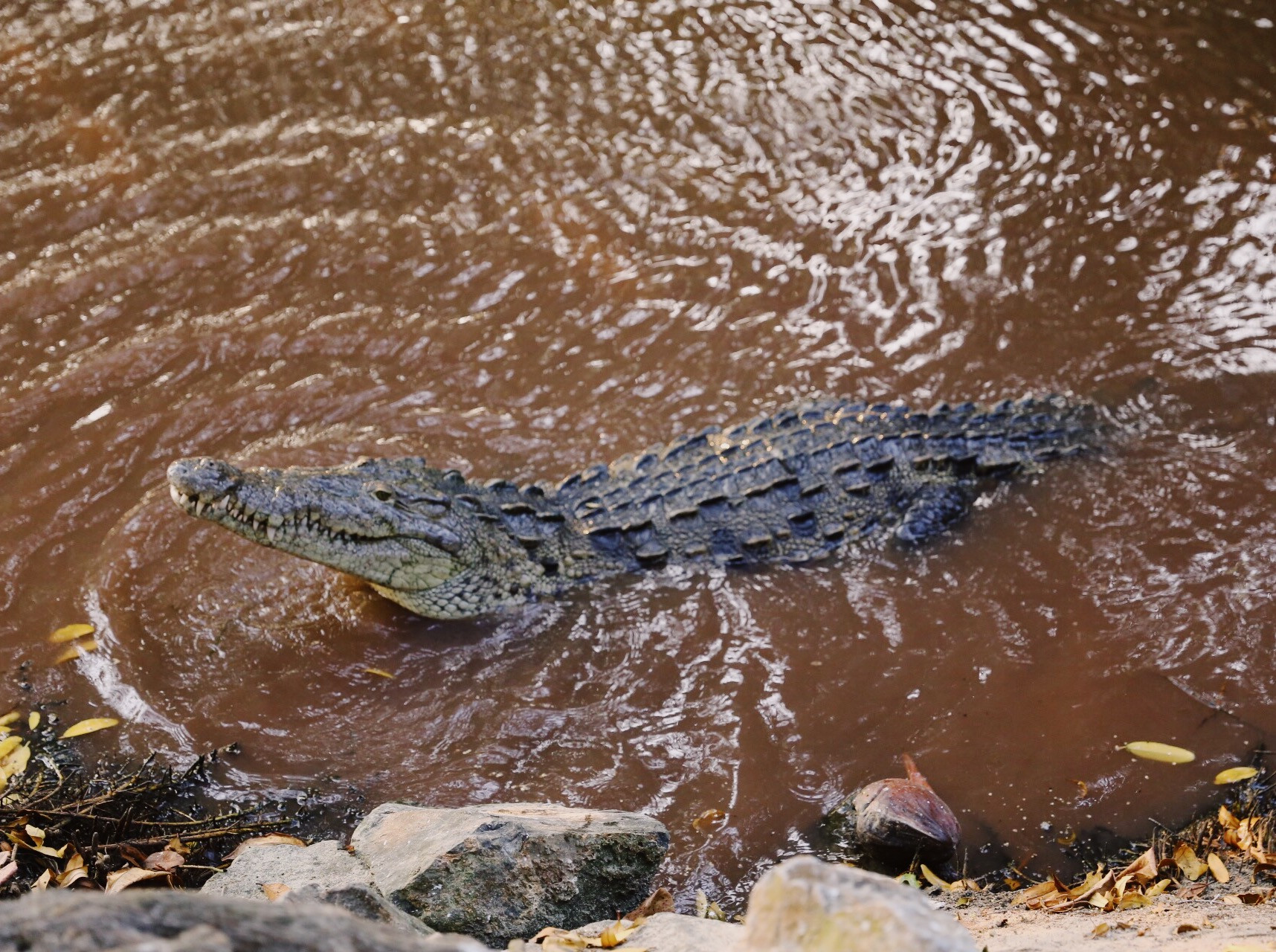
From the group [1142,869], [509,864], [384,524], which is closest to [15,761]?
[384,524]

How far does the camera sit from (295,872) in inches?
137

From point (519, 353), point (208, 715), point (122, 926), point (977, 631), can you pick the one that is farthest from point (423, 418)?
point (122, 926)

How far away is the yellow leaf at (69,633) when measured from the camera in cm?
527

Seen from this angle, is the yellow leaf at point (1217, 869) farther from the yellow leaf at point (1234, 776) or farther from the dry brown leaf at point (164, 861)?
the dry brown leaf at point (164, 861)

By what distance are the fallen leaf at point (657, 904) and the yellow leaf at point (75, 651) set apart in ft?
10.2

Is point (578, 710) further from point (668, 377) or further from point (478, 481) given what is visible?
point (668, 377)

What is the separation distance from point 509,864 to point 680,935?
63 cm

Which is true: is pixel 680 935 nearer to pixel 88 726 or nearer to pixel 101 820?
pixel 101 820

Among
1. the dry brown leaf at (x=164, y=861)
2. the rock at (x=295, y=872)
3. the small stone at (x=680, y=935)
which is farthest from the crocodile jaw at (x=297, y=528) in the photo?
the small stone at (x=680, y=935)

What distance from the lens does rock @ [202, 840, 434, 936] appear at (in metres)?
3.17

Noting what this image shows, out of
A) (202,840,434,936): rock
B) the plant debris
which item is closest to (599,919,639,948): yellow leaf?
(202,840,434,936): rock

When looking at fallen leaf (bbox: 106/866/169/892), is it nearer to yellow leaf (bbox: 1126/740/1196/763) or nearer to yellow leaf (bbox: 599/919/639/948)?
yellow leaf (bbox: 599/919/639/948)

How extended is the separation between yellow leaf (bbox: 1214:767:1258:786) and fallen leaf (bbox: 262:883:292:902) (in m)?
3.70

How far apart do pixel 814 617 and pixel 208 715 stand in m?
2.96
